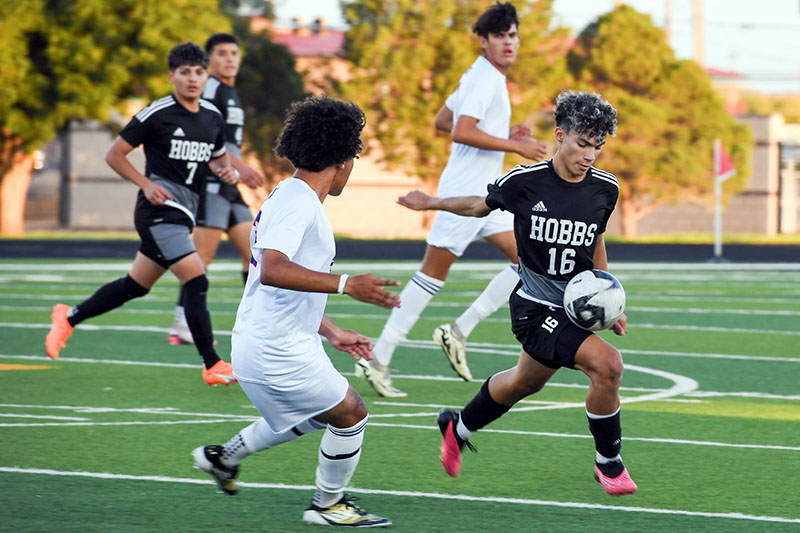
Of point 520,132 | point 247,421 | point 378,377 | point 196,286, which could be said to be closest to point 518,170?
point 520,132

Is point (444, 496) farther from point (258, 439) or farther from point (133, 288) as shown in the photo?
point (133, 288)

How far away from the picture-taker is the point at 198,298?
848 cm

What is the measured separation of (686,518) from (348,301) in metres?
11.4

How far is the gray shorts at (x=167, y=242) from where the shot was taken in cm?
862

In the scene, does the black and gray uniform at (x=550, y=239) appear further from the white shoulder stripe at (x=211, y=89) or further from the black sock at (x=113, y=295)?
the white shoulder stripe at (x=211, y=89)

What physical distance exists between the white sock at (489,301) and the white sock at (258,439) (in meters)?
3.86

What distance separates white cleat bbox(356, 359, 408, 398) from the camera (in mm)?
8133

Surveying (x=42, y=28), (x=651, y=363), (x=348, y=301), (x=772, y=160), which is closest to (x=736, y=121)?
(x=772, y=160)

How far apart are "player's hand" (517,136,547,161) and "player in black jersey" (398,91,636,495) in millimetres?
1588

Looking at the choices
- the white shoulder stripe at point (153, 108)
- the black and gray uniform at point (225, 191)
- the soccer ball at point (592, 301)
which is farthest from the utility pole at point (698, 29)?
the soccer ball at point (592, 301)

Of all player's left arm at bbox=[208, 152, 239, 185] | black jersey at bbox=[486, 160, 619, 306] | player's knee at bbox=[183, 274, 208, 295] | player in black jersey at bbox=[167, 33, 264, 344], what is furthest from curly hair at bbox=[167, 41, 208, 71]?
black jersey at bbox=[486, 160, 619, 306]

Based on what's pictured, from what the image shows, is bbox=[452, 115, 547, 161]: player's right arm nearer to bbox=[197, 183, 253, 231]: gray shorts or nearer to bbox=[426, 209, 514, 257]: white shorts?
bbox=[426, 209, 514, 257]: white shorts

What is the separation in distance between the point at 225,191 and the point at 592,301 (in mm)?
5747

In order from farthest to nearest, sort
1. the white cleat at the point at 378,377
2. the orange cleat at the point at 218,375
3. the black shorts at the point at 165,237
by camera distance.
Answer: the black shorts at the point at 165,237 → the orange cleat at the point at 218,375 → the white cleat at the point at 378,377
